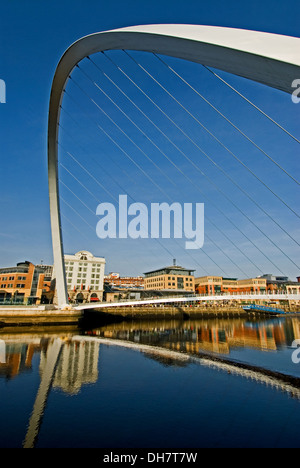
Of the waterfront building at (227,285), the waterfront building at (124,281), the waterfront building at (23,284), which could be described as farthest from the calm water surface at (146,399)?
the waterfront building at (124,281)

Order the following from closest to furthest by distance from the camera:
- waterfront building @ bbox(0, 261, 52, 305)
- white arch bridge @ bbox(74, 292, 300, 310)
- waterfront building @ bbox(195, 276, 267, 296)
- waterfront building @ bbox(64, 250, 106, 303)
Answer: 1. white arch bridge @ bbox(74, 292, 300, 310)
2. waterfront building @ bbox(0, 261, 52, 305)
3. waterfront building @ bbox(64, 250, 106, 303)
4. waterfront building @ bbox(195, 276, 267, 296)

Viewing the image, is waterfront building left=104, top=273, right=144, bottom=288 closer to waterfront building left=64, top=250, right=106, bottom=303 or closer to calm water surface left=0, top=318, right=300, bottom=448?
waterfront building left=64, top=250, right=106, bottom=303

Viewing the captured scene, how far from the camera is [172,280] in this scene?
60250 mm

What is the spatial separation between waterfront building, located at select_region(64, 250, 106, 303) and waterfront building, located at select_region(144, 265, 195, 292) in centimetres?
1672

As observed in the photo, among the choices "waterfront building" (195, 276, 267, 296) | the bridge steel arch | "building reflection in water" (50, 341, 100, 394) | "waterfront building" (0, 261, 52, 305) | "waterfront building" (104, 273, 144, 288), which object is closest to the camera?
the bridge steel arch

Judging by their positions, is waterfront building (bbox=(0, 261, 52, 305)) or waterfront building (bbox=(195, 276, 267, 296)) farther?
waterfront building (bbox=(195, 276, 267, 296))

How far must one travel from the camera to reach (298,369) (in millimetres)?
11312

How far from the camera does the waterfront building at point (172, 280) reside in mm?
59875

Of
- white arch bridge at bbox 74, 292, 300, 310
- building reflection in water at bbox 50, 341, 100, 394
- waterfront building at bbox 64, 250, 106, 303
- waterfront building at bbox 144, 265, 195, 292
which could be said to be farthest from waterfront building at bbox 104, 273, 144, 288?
building reflection in water at bbox 50, 341, 100, 394

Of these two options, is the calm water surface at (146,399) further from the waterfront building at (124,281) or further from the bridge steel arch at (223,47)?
the waterfront building at (124,281)

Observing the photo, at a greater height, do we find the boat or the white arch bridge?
the white arch bridge

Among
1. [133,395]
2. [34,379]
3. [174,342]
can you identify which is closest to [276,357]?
[174,342]

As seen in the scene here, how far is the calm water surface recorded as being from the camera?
5.75 metres
